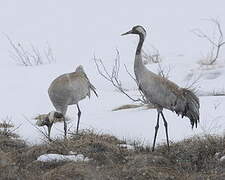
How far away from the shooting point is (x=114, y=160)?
7.07 m

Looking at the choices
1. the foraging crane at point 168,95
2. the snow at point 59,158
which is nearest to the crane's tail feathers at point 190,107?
the foraging crane at point 168,95

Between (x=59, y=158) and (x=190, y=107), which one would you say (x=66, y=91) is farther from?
(x=190, y=107)

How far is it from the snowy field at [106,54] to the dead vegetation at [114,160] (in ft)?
1.64

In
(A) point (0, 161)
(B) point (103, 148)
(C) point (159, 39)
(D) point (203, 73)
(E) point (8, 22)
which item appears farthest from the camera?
(E) point (8, 22)

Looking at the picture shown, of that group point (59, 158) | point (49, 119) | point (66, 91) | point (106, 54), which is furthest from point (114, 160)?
point (106, 54)

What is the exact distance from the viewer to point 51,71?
1259 centimetres

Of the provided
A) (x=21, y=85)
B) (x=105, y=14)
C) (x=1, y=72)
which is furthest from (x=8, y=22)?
(x=21, y=85)

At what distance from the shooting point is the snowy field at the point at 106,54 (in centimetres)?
850

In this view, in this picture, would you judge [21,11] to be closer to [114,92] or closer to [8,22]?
[8,22]

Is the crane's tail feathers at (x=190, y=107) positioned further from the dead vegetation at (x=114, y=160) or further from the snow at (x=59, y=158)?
the snow at (x=59, y=158)

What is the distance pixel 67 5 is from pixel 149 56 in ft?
27.8

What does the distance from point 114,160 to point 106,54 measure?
8393 mm

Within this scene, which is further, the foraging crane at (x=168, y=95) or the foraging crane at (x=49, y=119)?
the foraging crane at (x=49, y=119)

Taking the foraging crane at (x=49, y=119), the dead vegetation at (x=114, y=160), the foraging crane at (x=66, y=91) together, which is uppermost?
the foraging crane at (x=66, y=91)
